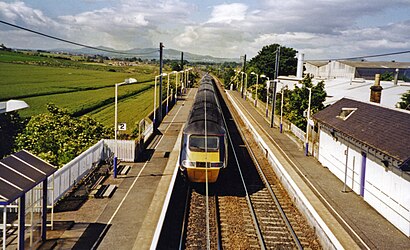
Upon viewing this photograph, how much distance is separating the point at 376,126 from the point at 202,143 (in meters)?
8.12

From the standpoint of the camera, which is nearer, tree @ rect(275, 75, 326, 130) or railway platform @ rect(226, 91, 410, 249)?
railway platform @ rect(226, 91, 410, 249)

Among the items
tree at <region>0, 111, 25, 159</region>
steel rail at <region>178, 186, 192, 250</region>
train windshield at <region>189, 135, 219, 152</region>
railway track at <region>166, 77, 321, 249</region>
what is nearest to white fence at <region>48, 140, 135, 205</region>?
steel rail at <region>178, 186, 192, 250</region>

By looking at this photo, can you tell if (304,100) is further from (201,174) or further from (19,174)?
(19,174)

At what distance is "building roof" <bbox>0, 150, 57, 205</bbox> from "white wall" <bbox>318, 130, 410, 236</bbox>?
12.0 meters

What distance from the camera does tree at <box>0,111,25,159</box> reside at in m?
24.9

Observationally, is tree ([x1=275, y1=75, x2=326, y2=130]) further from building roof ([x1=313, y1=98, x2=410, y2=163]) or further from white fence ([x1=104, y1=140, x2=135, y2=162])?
white fence ([x1=104, y1=140, x2=135, y2=162])

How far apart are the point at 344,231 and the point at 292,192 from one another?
15.9 ft

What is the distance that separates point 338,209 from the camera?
15.8 metres

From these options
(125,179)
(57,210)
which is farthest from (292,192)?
(57,210)

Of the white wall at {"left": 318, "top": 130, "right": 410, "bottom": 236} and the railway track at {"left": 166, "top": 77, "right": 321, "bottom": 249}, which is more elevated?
the white wall at {"left": 318, "top": 130, "right": 410, "bottom": 236}

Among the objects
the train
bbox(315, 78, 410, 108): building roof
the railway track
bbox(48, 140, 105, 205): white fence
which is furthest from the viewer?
bbox(315, 78, 410, 108): building roof

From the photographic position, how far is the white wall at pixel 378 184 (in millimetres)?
13906

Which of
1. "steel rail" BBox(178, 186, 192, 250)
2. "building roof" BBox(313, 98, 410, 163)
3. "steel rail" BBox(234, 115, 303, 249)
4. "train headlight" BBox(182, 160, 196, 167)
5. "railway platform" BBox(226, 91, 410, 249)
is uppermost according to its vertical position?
"building roof" BBox(313, 98, 410, 163)

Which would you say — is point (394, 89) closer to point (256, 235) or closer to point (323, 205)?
point (323, 205)
